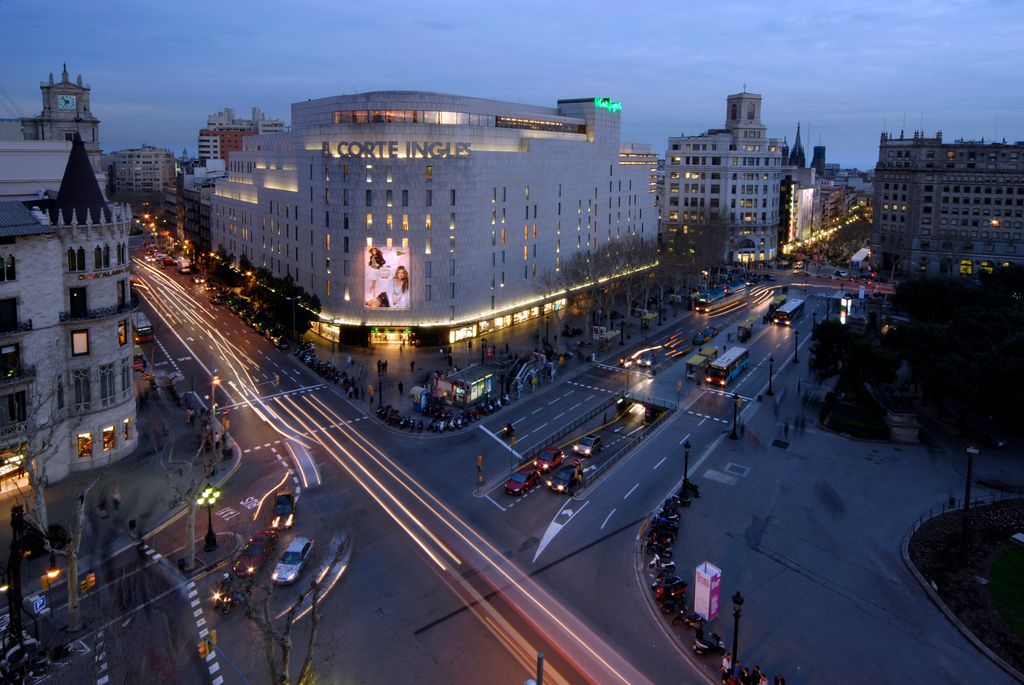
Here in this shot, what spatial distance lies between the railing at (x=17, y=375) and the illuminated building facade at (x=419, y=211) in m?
38.6

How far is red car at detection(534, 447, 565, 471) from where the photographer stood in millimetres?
49250

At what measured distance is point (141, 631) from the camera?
31547mm

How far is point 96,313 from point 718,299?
94.3m

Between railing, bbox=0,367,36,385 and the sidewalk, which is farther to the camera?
the sidewalk

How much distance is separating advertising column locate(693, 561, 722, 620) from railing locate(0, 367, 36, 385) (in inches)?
1662

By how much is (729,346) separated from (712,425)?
2856cm

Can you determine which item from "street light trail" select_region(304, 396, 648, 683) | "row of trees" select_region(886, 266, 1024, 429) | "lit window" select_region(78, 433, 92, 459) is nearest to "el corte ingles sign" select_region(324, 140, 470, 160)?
"street light trail" select_region(304, 396, 648, 683)

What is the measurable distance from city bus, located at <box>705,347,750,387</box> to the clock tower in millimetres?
94768

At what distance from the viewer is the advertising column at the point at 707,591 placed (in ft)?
104

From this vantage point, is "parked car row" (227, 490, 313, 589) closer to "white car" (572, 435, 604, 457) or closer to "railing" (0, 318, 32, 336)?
"railing" (0, 318, 32, 336)

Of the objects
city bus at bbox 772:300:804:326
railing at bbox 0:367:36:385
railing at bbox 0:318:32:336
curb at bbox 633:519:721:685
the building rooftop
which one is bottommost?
curb at bbox 633:519:721:685

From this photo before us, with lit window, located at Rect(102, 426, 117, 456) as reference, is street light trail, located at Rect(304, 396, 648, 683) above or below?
below

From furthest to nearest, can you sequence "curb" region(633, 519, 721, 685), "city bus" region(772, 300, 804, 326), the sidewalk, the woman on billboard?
"city bus" region(772, 300, 804, 326)
the woman on billboard
the sidewalk
"curb" region(633, 519, 721, 685)

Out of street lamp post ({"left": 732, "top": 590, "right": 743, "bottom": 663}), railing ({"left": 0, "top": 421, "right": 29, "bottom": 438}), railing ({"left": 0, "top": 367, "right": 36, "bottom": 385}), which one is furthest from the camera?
railing ({"left": 0, "top": 367, "right": 36, "bottom": 385})
